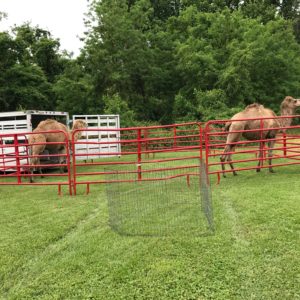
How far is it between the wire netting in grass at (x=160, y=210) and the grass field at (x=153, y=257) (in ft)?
0.43

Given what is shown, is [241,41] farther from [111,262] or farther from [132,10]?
[111,262]

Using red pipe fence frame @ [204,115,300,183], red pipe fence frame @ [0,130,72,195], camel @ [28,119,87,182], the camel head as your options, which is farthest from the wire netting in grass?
the camel head

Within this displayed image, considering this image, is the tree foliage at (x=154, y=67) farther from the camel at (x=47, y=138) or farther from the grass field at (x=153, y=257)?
the grass field at (x=153, y=257)

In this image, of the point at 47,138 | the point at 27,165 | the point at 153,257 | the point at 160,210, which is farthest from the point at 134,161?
the point at 153,257

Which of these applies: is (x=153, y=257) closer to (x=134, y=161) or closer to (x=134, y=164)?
(x=134, y=164)

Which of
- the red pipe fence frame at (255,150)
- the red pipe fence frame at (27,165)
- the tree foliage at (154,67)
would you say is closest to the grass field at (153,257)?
the red pipe fence frame at (27,165)

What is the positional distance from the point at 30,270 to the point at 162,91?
23235mm

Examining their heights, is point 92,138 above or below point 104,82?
below

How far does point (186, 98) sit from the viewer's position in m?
24.1

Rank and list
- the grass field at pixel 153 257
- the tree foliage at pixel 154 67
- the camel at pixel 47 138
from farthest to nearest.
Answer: the tree foliage at pixel 154 67, the camel at pixel 47 138, the grass field at pixel 153 257

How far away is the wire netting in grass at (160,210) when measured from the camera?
14.3ft

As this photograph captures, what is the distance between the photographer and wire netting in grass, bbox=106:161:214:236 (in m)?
4.35

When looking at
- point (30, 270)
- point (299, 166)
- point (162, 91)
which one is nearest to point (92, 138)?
point (299, 166)

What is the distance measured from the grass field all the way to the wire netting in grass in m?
0.13
